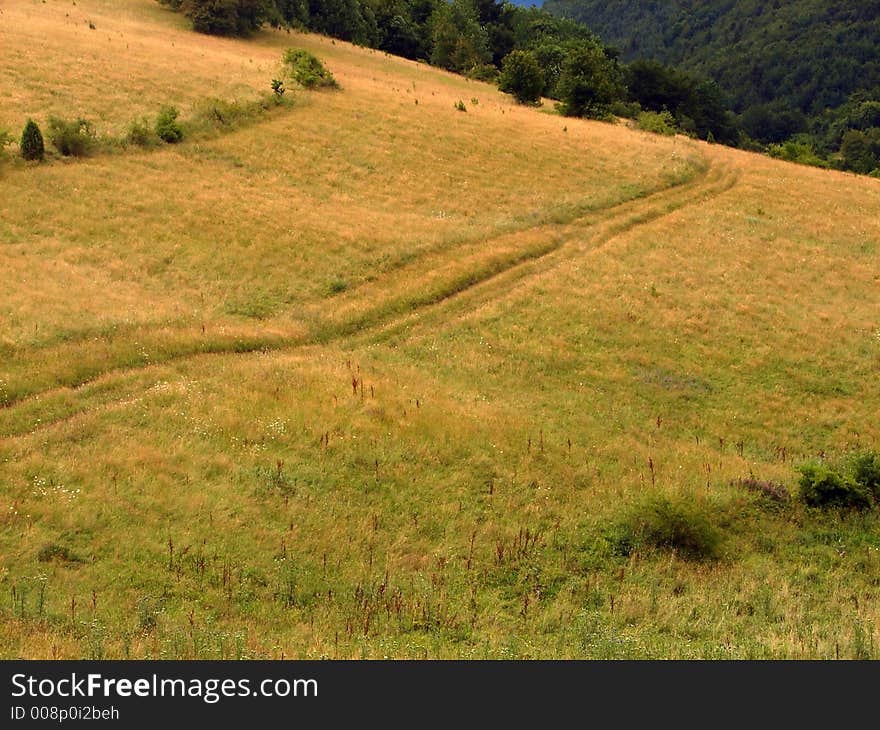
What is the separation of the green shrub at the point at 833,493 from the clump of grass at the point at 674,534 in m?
3.45

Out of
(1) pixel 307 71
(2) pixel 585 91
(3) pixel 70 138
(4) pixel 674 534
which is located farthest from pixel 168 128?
(2) pixel 585 91

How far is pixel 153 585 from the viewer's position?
13.1m

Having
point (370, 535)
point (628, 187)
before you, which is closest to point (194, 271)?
point (370, 535)

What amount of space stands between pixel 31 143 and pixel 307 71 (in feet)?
77.8

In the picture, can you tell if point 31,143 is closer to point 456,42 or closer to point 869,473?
point 869,473

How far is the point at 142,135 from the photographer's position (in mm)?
39312

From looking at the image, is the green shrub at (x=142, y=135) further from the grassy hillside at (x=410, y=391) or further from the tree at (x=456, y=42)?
the tree at (x=456, y=42)

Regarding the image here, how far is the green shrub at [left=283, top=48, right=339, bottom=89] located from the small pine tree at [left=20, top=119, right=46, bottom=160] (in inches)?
863

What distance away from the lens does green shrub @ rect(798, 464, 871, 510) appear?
1753cm

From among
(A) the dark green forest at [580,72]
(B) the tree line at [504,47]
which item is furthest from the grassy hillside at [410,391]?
(A) the dark green forest at [580,72]

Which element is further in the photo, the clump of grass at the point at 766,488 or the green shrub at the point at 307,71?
the green shrub at the point at 307,71

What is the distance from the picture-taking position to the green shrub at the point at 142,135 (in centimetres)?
3919

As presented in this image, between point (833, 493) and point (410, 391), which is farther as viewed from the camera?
point (410, 391)

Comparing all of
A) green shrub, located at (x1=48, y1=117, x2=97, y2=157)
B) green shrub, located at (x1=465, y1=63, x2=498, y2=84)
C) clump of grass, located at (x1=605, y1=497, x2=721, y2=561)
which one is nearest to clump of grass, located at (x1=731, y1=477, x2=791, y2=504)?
clump of grass, located at (x1=605, y1=497, x2=721, y2=561)
